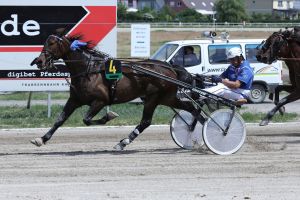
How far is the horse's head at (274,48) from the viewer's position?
13.0 meters

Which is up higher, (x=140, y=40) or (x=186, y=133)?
→ (x=140, y=40)

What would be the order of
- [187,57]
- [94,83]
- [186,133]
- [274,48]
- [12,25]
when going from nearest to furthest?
[94,83] → [186,133] → [274,48] → [12,25] → [187,57]

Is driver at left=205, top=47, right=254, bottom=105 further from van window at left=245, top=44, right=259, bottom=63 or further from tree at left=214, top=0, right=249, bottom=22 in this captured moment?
tree at left=214, top=0, right=249, bottom=22

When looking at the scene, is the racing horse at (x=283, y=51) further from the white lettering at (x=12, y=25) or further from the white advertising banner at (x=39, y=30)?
the white lettering at (x=12, y=25)

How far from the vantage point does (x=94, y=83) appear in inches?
428

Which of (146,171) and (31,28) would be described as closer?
(146,171)

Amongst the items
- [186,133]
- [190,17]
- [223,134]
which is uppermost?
[223,134]

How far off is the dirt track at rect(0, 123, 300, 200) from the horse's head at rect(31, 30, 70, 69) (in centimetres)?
147

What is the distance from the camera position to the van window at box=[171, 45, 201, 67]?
20547 millimetres

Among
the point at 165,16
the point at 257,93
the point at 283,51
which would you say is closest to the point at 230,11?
the point at 165,16

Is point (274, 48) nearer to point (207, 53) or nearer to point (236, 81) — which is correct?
point (236, 81)

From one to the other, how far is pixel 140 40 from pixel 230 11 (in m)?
79.3

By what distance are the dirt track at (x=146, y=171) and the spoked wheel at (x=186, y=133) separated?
0.58ft

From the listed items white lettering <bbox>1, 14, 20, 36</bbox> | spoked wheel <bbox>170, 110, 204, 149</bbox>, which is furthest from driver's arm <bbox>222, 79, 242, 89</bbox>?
white lettering <bbox>1, 14, 20, 36</bbox>
